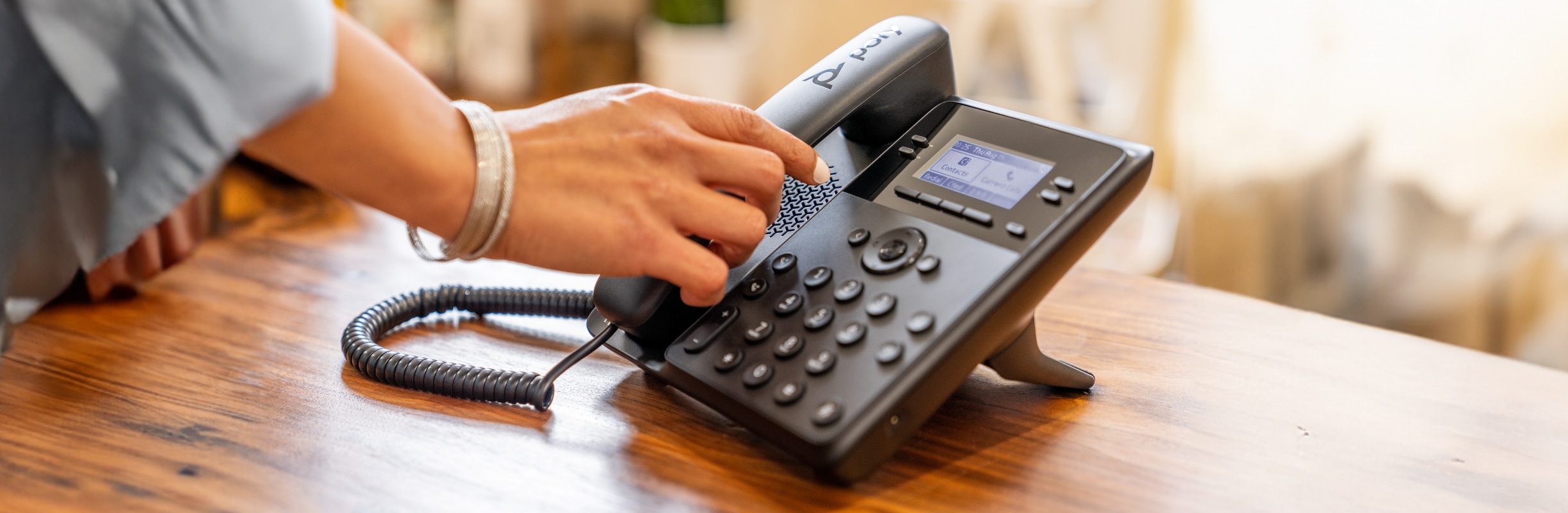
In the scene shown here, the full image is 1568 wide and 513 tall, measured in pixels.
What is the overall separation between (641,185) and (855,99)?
0.14m

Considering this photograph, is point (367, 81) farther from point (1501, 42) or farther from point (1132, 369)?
point (1501, 42)

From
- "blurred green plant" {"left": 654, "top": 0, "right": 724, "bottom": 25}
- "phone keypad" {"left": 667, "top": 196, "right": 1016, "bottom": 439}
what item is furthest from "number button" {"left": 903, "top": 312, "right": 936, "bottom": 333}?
"blurred green plant" {"left": 654, "top": 0, "right": 724, "bottom": 25}

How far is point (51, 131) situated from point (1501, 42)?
1.32m

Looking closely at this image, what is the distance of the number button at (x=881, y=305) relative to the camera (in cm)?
44

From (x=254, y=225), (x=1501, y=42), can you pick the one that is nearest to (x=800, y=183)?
(x=254, y=225)

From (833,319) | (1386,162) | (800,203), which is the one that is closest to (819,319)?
(833,319)

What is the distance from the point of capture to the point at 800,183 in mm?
558

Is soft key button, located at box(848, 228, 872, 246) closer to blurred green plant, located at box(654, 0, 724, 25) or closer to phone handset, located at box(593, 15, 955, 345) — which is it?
phone handset, located at box(593, 15, 955, 345)

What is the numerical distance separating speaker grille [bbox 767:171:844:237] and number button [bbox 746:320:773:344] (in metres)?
0.07

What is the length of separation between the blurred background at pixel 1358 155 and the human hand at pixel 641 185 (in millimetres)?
1046

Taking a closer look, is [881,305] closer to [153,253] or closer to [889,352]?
[889,352]

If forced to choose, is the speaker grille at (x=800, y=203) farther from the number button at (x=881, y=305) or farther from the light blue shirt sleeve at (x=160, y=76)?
the light blue shirt sleeve at (x=160, y=76)

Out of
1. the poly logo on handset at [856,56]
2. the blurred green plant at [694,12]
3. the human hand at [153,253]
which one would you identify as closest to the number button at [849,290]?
the poly logo on handset at [856,56]

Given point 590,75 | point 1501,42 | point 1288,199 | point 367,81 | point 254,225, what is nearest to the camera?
point 367,81
